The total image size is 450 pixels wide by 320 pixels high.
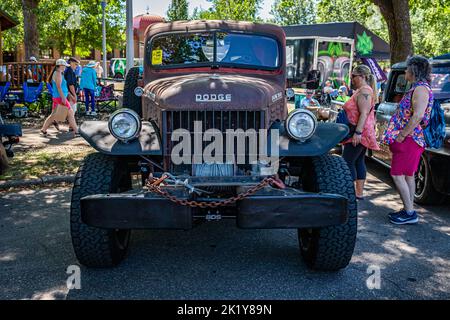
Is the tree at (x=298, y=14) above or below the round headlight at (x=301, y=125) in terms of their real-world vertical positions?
above

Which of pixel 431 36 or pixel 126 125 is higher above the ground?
pixel 431 36

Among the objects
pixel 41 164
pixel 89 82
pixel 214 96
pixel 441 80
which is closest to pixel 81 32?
pixel 89 82

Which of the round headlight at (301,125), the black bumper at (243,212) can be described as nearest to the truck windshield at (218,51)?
the round headlight at (301,125)

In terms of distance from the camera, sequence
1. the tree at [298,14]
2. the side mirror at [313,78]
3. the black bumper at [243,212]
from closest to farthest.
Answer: the black bumper at [243,212] < the side mirror at [313,78] < the tree at [298,14]

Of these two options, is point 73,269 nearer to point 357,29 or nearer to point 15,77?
point 15,77

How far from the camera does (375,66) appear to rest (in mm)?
16781

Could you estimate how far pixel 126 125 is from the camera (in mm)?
3926

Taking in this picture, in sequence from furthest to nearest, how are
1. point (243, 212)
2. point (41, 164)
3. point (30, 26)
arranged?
point (30, 26) < point (41, 164) < point (243, 212)

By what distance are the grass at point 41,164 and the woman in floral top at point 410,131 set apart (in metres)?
4.48

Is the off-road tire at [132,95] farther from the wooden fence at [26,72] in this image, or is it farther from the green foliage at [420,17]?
the green foliage at [420,17]

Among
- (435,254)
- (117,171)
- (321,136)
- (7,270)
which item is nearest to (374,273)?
(435,254)

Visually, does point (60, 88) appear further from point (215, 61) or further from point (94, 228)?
point (94, 228)

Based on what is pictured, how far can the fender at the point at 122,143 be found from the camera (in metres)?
3.87

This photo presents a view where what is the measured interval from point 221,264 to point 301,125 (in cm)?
132
